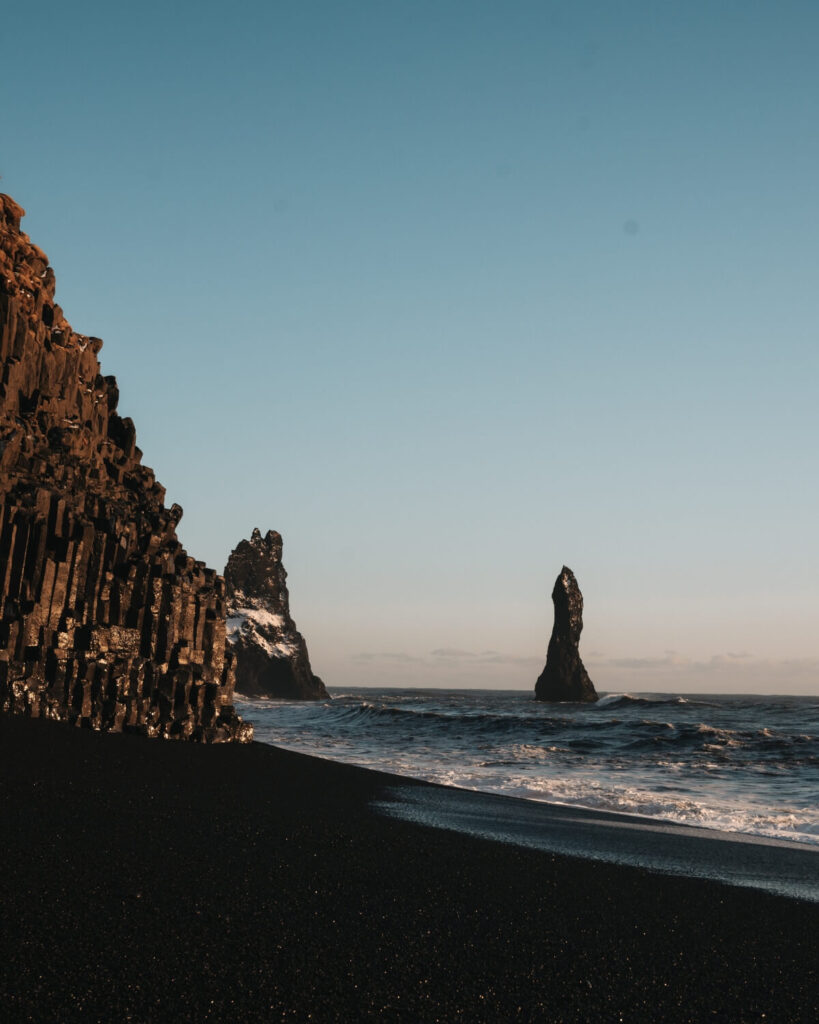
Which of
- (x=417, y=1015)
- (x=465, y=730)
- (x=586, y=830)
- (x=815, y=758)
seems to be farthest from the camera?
(x=465, y=730)

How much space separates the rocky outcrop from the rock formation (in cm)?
9225

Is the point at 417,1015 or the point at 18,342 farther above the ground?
the point at 18,342

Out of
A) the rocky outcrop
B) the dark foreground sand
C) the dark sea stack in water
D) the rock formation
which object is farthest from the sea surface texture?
the rock formation

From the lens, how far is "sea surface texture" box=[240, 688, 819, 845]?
58.4ft

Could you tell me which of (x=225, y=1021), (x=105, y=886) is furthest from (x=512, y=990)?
(x=105, y=886)

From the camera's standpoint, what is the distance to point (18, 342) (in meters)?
22.9

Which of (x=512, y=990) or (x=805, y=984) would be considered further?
(x=805, y=984)

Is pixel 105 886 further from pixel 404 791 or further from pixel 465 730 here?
pixel 465 730

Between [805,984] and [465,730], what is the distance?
35258mm

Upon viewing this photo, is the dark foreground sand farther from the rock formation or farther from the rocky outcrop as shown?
the rock formation

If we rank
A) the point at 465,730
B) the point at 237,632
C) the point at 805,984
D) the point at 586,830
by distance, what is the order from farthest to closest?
the point at 237,632
the point at 465,730
the point at 586,830
the point at 805,984

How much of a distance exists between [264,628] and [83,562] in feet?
346

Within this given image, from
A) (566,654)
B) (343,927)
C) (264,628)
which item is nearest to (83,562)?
(343,927)

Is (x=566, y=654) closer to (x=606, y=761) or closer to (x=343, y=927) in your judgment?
(x=606, y=761)
